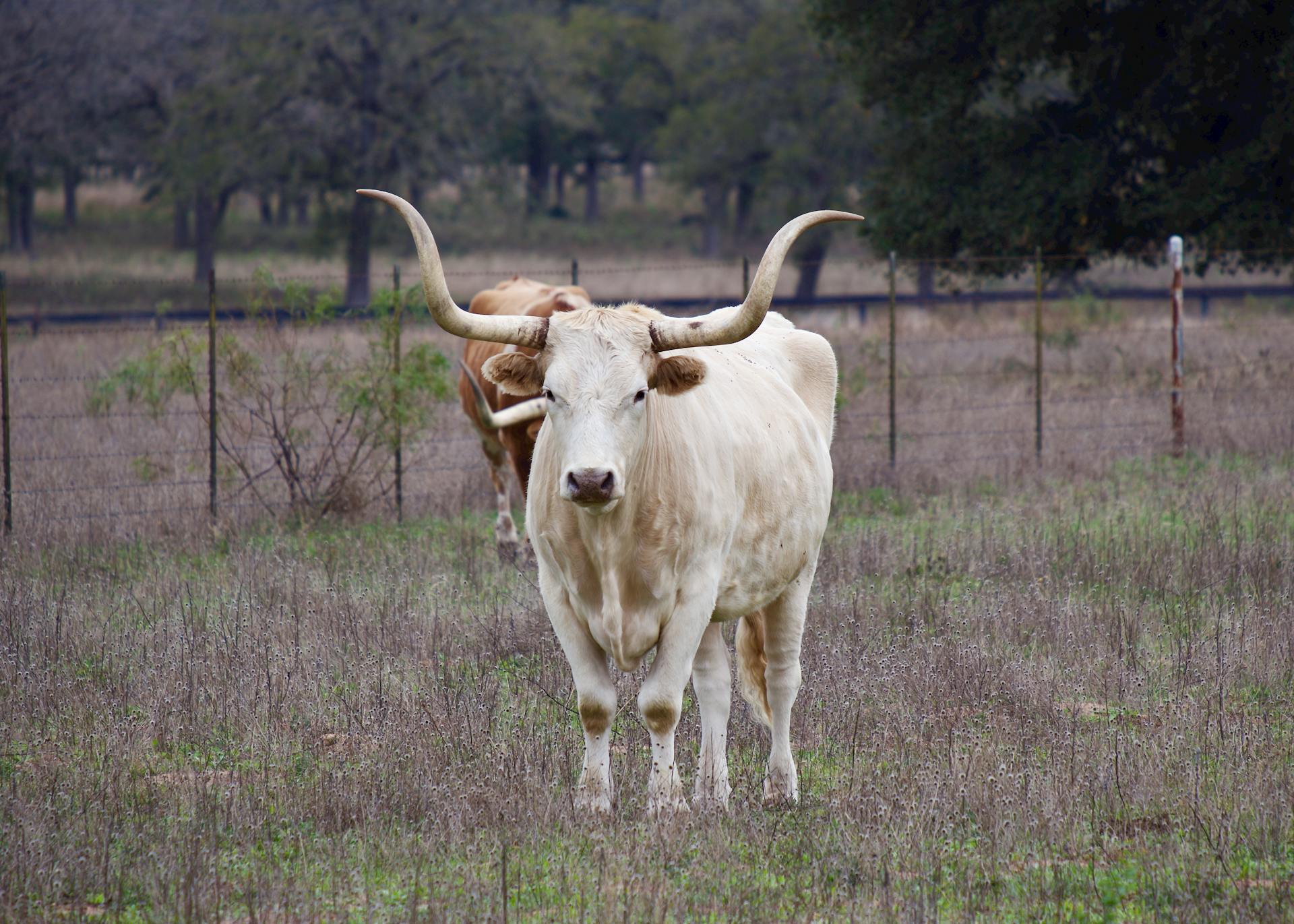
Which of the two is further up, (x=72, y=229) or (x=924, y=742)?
(x=72, y=229)

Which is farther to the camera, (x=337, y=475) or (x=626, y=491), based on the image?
(x=337, y=475)

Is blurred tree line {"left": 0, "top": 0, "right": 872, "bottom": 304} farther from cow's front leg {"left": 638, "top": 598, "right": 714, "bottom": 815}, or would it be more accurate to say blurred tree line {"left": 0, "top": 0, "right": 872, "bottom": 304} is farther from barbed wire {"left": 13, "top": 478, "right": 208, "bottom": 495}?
cow's front leg {"left": 638, "top": 598, "right": 714, "bottom": 815}

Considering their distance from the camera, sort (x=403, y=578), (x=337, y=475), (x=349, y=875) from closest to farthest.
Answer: (x=349, y=875)
(x=403, y=578)
(x=337, y=475)

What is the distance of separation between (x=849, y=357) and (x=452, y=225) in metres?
33.2

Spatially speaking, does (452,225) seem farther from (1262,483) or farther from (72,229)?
(1262,483)

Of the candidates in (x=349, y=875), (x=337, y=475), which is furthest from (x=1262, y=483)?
(x=349, y=875)

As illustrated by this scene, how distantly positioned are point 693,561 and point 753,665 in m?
1.02

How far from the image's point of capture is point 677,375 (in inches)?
177

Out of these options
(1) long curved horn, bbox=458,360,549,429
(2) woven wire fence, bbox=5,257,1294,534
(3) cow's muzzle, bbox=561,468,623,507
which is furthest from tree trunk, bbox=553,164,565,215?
(3) cow's muzzle, bbox=561,468,623,507

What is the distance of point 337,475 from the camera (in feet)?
32.7

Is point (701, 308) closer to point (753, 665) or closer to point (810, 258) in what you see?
point (810, 258)

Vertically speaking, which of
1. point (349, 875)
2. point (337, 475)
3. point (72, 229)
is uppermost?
point (72, 229)

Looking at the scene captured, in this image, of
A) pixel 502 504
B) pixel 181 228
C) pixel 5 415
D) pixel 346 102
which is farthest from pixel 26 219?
pixel 502 504

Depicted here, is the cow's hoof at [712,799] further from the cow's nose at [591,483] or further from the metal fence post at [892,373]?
the metal fence post at [892,373]
